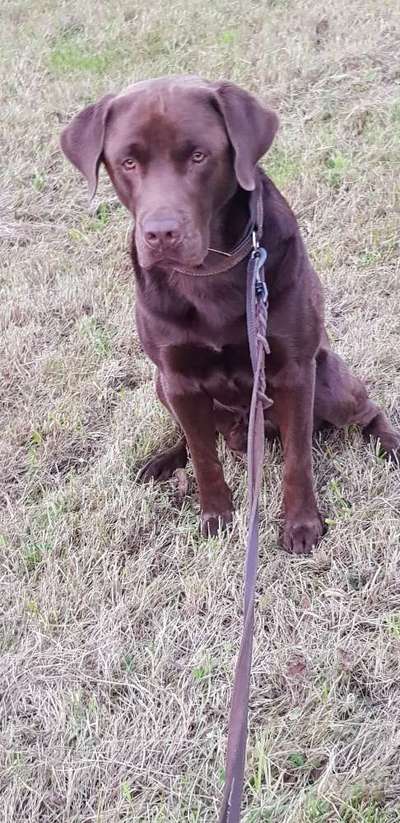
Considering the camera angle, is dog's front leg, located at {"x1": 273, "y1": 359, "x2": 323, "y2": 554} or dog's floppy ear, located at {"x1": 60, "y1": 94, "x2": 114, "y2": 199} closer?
dog's floppy ear, located at {"x1": 60, "y1": 94, "x2": 114, "y2": 199}

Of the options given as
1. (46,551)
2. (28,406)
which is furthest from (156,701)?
(28,406)

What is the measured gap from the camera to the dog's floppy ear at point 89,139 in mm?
2037

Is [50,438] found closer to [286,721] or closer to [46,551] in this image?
[46,551]

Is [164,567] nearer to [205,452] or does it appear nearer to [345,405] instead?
[205,452]

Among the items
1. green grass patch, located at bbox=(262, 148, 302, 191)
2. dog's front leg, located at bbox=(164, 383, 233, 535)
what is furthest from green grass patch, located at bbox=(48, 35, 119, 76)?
dog's front leg, located at bbox=(164, 383, 233, 535)

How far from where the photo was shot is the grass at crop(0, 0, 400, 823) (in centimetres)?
187

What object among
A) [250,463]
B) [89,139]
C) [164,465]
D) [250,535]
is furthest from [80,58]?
[250,535]

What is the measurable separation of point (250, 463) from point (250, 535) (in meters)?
0.16

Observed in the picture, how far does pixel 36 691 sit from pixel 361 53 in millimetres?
4488

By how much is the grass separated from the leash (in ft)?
1.45

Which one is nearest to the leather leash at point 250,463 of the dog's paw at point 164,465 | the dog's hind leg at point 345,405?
the dog's hind leg at point 345,405

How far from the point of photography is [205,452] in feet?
8.13

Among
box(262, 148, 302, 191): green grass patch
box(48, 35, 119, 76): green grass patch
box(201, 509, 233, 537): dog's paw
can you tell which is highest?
box(48, 35, 119, 76): green grass patch

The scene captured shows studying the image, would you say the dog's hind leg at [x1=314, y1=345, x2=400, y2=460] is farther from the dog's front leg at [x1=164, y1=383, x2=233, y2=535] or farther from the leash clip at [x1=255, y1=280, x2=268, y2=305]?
the leash clip at [x1=255, y1=280, x2=268, y2=305]
